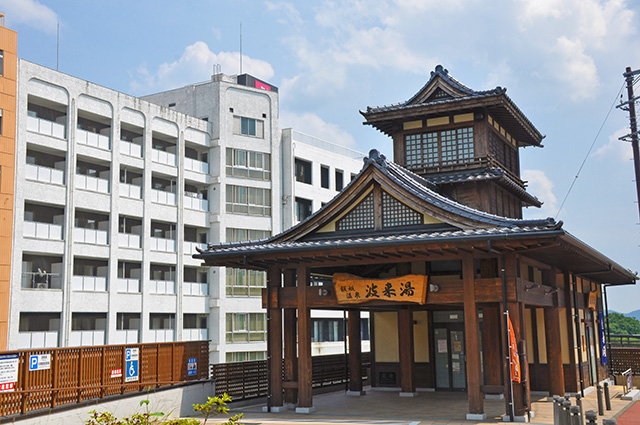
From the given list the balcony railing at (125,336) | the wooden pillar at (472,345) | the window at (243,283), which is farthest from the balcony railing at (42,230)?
the wooden pillar at (472,345)

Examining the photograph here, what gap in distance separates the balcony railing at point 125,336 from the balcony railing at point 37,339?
412 centimetres

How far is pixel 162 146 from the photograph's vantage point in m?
49.0

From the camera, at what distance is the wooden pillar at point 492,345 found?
78.2 feet

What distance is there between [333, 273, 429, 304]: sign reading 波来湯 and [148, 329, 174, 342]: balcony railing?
26010 millimetres

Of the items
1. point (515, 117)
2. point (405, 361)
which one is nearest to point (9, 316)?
point (405, 361)

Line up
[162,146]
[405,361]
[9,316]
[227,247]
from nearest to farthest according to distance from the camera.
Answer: [227,247] → [405,361] → [9,316] → [162,146]

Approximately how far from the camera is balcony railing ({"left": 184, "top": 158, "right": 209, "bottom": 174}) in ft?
160

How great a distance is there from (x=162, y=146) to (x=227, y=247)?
93.2 feet

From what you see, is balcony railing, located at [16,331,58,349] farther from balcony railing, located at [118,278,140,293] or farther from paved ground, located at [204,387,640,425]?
paved ground, located at [204,387,640,425]

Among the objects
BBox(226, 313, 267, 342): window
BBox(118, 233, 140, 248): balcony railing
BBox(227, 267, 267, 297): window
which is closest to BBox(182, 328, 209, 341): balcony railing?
BBox(226, 313, 267, 342): window

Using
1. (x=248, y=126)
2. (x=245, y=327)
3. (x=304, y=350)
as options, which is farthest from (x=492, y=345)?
(x=248, y=126)

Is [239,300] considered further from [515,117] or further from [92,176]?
[515,117]

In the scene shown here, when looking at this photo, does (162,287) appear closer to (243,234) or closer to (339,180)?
(243,234)

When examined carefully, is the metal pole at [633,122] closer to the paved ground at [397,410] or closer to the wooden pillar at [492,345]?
the paved ground at [397,410]
